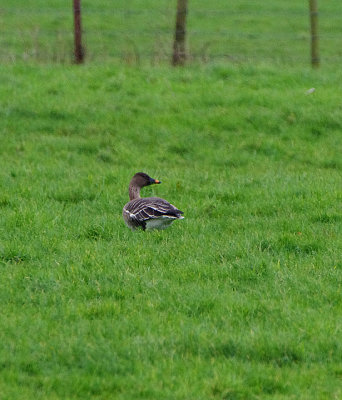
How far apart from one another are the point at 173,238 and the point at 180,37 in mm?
10014

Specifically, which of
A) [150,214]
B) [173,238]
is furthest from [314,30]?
[150,214]

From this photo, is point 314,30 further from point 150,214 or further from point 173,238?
point 150,214

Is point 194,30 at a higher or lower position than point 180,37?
higher

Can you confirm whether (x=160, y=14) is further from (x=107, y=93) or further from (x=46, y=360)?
(x=46, y=360)

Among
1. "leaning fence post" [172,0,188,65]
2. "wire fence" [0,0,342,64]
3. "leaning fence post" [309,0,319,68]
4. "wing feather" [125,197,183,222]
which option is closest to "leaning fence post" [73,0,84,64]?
"leaning fence post" [172,0,188,65]

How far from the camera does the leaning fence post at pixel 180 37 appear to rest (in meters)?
17.0

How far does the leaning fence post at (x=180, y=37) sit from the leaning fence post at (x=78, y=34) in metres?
2.25

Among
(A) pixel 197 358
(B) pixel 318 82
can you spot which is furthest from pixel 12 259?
(B) pixel 318 82

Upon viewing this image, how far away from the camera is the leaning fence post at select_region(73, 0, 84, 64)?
1666 cm

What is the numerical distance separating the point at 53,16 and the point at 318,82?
56.7 feet

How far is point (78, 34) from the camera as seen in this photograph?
16688mm

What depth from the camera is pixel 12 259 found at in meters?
7.49

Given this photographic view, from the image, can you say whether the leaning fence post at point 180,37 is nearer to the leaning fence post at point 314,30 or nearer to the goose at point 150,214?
the leaning fence post at point 314,30

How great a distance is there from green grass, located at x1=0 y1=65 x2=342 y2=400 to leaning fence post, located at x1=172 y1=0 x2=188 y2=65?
981 mm
